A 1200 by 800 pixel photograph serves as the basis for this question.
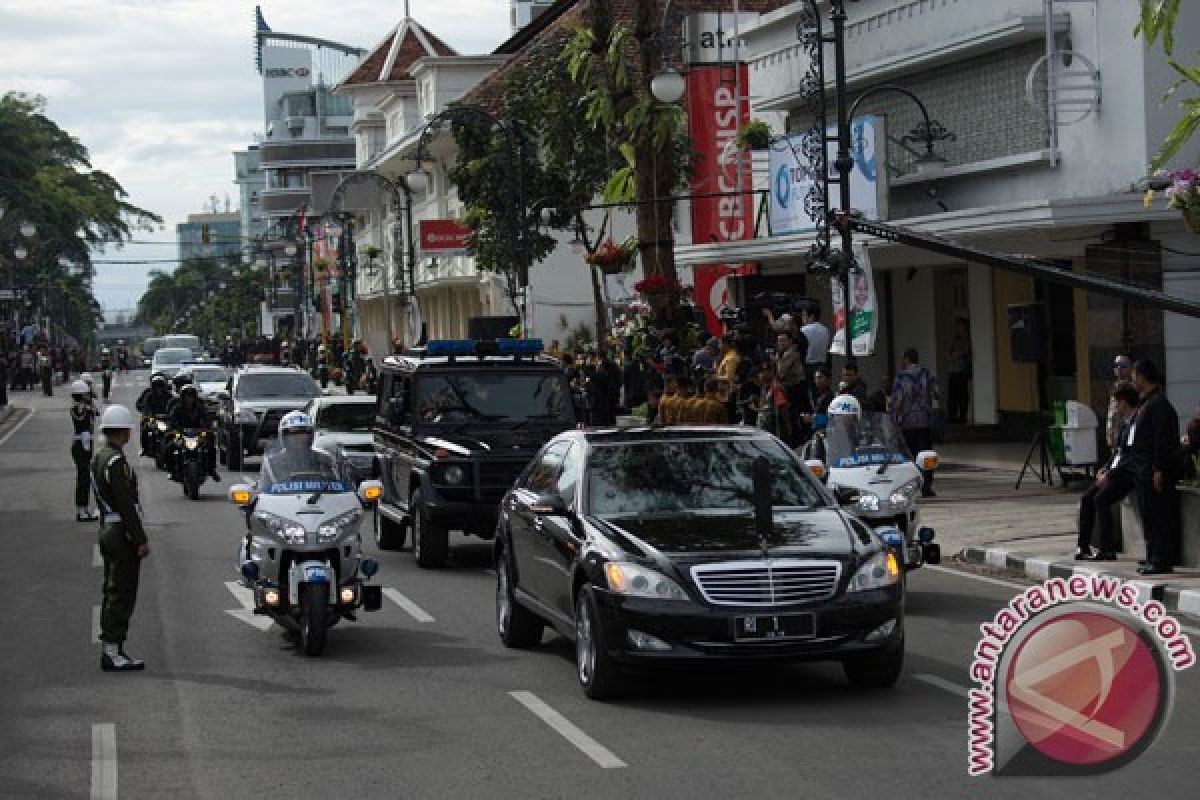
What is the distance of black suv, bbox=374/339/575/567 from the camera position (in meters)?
20.3

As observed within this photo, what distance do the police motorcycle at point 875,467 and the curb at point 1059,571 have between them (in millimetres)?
1442

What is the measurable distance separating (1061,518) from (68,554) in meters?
11.1

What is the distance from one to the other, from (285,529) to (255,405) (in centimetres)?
2427

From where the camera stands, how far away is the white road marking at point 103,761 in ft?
33.2

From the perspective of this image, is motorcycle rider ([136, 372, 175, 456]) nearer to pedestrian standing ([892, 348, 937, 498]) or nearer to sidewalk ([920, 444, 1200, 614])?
sidewalk ([920, 444, 1200, 614])

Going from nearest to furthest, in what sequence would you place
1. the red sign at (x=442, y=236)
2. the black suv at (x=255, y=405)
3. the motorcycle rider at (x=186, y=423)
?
the motorcycle rider at (x=186, y=423), the black suv at (x=255, y=405), the red sign at (x=442, y=236)

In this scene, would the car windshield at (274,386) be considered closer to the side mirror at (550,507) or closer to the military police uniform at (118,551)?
the military police uniform at (118,551)

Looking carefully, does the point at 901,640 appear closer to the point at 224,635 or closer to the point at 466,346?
the point at 224,635

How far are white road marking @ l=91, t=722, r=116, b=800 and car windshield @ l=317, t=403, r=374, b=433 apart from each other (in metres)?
18.6

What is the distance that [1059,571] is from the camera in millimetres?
18000

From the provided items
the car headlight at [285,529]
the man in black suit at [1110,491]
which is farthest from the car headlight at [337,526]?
the man in black suit at [1110,491]

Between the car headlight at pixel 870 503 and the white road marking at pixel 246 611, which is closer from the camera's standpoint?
the car headlight at pixel 870 503

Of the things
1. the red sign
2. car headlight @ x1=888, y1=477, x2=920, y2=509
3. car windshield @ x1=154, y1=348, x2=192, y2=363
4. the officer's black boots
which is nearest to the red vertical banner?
the red sign

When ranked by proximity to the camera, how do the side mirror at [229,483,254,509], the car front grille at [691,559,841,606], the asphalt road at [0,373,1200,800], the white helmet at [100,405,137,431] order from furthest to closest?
the side mirror at [229,483,254,509], the white helmet at [100,405,137,431], the car front grille at [691,559,841,606], the asphalt road at [0,373,1200,800]
